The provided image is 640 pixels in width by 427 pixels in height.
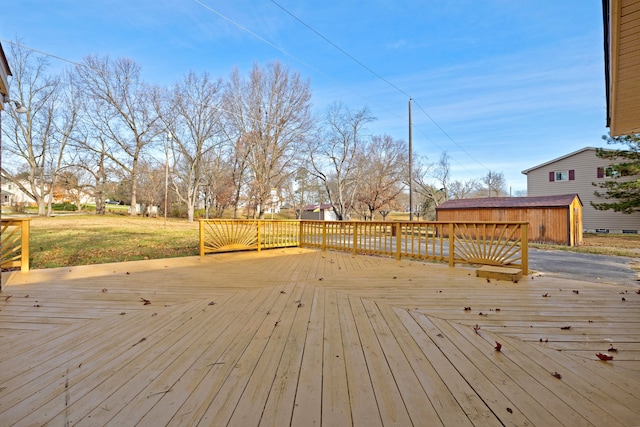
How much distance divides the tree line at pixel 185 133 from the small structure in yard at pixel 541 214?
8.07 m

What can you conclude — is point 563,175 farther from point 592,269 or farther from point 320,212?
point 320,212

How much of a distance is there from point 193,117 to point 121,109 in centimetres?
489

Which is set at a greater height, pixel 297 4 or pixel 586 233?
pixel 297 4

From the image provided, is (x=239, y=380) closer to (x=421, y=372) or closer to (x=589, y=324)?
(x=421, y=372)

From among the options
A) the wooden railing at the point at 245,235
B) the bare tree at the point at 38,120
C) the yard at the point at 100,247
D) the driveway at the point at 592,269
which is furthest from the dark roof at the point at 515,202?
the bare tree at the point at 38,120

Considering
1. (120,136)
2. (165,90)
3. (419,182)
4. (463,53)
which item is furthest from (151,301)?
(419,182)

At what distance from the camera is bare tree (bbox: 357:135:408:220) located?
70.8 feet

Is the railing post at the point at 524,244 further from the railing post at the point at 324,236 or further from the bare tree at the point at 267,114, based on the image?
the bare tree at the point at 267,114

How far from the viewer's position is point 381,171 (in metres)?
22.0

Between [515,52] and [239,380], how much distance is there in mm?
13716

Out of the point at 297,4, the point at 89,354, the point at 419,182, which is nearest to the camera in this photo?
the point at 89,354

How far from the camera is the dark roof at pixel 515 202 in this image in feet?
40.5

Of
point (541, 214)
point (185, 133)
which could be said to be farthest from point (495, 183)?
point (185, 133)

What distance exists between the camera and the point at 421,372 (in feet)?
5.57
